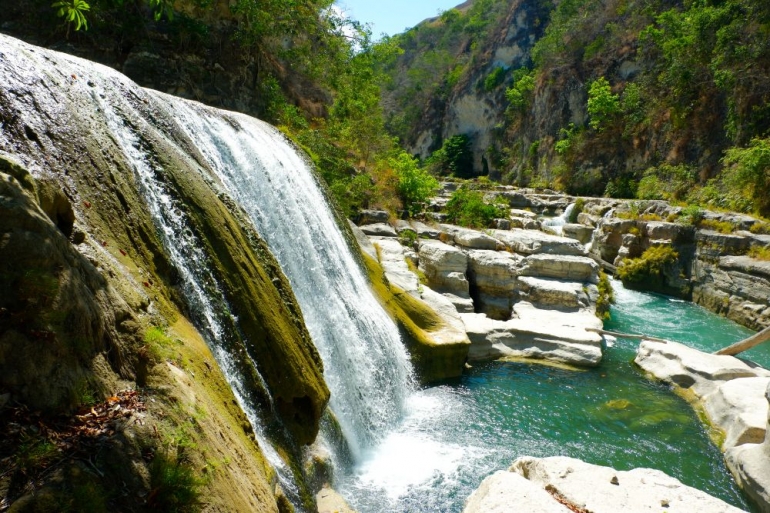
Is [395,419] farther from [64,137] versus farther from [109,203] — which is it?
[64,137]

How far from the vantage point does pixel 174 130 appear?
559 centimetres

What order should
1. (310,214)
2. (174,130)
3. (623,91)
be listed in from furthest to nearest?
(623,91), (310,214), (174,130)

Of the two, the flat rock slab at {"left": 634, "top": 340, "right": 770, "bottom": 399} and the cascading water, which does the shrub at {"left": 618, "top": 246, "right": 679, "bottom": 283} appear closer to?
the flat rock slab at {"left": 634, "top": 340, "right": 770, "bottom": 399}

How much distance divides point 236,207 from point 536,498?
4.49m

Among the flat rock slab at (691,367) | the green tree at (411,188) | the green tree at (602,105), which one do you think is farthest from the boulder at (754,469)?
the green tree at (602,105)

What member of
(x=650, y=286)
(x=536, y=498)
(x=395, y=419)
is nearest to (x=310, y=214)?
(x=395, y=419)

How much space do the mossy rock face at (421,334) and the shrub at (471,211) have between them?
27.4ft

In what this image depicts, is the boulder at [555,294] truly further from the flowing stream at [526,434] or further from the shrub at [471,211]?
the shrub at [471,211]

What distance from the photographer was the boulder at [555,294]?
38.6ft

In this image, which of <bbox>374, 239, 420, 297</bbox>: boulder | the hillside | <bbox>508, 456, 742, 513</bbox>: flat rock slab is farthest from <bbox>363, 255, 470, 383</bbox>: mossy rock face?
the hillside

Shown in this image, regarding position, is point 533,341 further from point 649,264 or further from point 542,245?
point 649,264

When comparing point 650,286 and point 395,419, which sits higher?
point 395,419

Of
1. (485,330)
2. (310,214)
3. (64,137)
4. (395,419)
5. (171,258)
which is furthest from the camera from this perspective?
(485,330)

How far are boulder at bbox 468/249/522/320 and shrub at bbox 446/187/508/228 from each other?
198 inches
